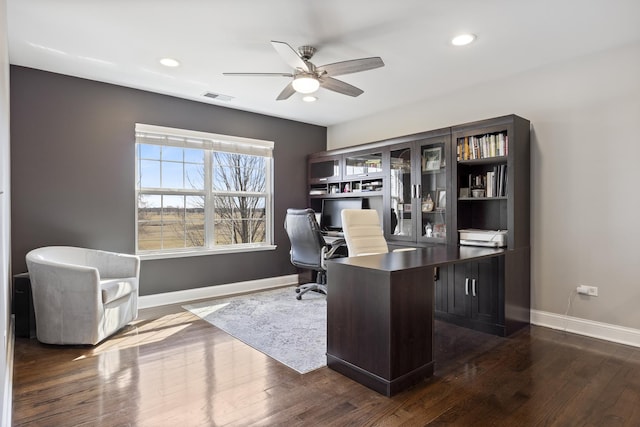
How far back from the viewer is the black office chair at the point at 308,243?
422 cm

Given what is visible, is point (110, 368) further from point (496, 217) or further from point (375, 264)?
point (496, 217)

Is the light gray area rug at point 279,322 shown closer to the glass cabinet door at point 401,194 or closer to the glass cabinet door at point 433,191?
the glass cabinet door at point 401,194

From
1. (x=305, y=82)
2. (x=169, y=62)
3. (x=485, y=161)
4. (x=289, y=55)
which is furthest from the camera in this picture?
(x=485, y=161)

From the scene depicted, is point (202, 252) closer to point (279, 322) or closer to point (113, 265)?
point (113, 265)

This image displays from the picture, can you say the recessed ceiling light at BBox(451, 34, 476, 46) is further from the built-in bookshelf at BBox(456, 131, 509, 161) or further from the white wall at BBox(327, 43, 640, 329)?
the white wall at BBox(327, 43, 640, 329)

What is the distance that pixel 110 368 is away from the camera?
2.58 metres

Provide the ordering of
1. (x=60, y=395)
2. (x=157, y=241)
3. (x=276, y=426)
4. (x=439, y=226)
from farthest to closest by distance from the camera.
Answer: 1. (x=157, y=241)
2. (x=439, y=226)
3. (x=60, y=395)
4. (x=276, y=426)

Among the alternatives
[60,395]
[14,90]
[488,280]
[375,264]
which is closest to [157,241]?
[14,90]

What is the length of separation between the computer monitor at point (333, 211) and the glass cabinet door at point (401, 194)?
0.81 meters

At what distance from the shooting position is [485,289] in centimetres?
339

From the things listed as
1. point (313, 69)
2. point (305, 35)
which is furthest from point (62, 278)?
point (305, 35)

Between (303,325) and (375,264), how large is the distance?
1.43 meters

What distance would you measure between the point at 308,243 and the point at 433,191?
5.07ft

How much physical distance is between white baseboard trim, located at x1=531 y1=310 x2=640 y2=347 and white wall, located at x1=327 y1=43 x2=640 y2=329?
0.15 feet
